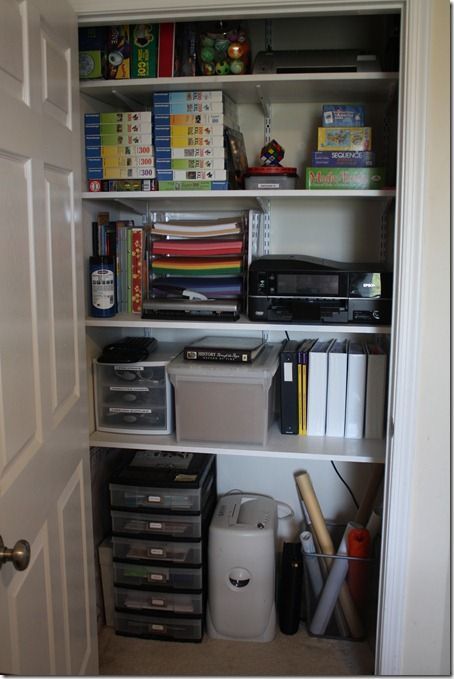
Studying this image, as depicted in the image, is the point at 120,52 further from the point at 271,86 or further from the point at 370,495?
the point at 370,495

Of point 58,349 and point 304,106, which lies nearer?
point 58,349

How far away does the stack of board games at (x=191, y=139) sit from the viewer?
1.84m

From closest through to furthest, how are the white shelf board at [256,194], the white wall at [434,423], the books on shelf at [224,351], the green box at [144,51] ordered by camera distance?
the white wall at [434,423]
the white shelf board at [256,194]
the green box at [144,51]
the books on shelf at [224,351]

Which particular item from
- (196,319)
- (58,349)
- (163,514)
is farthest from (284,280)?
(163,514)

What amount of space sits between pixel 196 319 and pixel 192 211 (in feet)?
1.75

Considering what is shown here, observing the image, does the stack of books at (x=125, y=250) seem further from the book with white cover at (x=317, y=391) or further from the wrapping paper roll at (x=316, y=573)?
the wrapping paper roll at (x=316, y=573)

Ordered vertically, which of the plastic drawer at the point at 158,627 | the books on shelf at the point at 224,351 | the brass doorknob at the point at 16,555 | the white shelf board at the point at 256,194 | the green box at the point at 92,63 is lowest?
the plastic drawer at the point at 158,627

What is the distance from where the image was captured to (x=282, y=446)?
1941mm

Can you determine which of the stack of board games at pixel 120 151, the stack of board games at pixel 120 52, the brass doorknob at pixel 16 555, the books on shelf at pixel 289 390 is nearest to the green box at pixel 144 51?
the stack of board games at pixel 120 52

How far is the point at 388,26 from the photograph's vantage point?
6.15 feet

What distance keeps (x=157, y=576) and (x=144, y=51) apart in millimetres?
1692

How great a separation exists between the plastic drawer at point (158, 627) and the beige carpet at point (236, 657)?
0.07 feet

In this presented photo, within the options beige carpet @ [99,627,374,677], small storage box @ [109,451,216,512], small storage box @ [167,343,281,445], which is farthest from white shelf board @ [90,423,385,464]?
beige carpet @ [99,627,374,677]

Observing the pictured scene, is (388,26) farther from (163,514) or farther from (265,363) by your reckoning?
(163,514)
